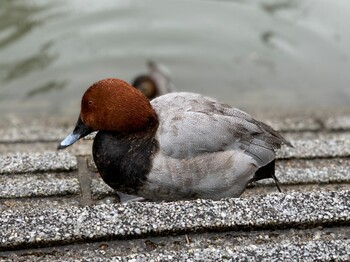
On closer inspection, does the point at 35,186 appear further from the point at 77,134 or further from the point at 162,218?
the point at 162,218

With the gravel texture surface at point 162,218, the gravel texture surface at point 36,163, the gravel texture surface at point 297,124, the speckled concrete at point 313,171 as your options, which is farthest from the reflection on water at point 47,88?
the gravel texture surface at point 162,218

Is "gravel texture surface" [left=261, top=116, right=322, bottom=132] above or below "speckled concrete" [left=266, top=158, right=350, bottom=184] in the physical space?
below

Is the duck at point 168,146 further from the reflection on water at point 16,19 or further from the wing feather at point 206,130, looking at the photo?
the reflection on water at point 16,19

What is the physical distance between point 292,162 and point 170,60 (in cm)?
397

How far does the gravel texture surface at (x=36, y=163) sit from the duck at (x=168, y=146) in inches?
12.1

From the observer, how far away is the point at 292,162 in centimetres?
356

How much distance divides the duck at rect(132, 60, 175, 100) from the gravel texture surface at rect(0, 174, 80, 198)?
3206 millimetres

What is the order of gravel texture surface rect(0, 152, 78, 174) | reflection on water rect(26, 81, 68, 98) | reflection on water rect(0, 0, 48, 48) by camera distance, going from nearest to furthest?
gravel texture surface rect(0, 152, 78, 174) < reflection on water rect(26, 81, 68, 98) < reflection on water rect(0, 0, 48, 48)

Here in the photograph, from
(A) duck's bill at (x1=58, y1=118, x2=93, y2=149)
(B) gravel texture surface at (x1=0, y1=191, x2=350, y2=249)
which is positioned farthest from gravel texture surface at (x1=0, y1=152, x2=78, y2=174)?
(B) gravel texture surface at (x1=0, y1=191, x2=350, y2=249)

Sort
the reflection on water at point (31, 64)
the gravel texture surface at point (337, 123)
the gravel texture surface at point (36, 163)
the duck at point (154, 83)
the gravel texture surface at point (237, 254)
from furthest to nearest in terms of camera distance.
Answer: the reflection on water at point (31, 64)
the duck at point (154, 83)
the gravel texture surface at point (337, 123)
the gravel texture surface at point (36, 163)
the gravel texture surface at point (237, 254)

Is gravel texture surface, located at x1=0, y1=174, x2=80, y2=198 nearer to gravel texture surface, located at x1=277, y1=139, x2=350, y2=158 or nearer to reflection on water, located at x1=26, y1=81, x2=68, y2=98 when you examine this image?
gravel texture surface, located at x1=277, y1=139, x2=350, y2=158

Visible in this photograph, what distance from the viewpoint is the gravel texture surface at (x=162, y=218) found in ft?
7.54

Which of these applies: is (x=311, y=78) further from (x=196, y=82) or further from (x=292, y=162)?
(x=292, y=162)

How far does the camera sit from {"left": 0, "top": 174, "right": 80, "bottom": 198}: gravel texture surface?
9.61 ft
